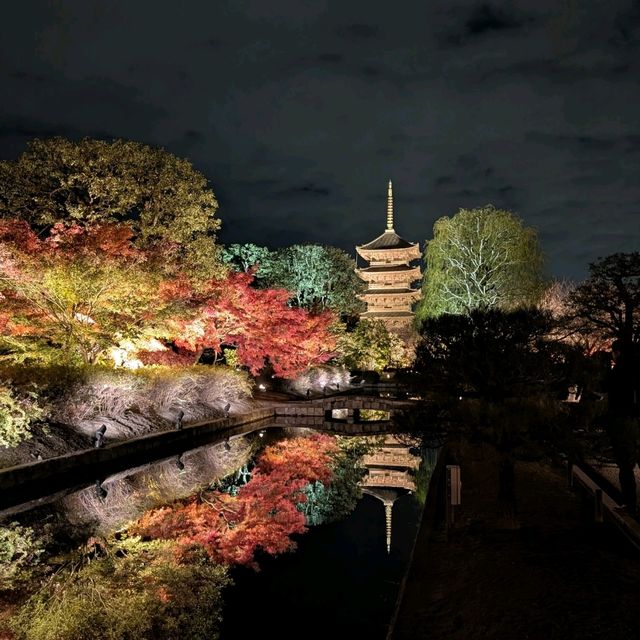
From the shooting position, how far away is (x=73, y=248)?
13883mm

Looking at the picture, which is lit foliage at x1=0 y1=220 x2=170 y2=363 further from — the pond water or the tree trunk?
the tree trunk

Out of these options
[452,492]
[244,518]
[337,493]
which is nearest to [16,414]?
[244,518]

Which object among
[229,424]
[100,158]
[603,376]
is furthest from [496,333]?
[100,158]

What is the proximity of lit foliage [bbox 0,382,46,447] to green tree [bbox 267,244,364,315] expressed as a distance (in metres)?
29.7

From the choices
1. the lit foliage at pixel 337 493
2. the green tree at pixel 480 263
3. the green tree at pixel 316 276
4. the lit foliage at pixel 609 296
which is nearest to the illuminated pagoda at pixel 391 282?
the green tree at pixel 316 276

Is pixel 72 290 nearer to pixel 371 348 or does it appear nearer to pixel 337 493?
pixel 337 493

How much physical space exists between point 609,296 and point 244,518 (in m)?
6.66

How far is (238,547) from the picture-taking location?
808 cm

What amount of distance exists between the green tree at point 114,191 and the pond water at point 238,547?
9509 millimetres

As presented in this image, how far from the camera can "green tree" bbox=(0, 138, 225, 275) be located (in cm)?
1898

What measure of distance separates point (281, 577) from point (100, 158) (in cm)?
1643

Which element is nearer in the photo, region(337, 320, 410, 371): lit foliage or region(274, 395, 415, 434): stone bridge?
region(274, 395, 415, 434): stone bridge

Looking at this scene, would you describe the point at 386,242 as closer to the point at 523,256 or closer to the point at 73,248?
the point at 523,256

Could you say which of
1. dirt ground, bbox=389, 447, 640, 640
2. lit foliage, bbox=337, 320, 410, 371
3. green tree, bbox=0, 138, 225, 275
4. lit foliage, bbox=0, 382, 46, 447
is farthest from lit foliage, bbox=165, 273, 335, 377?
dirt ground, bbox=389, 447, 640, 640
